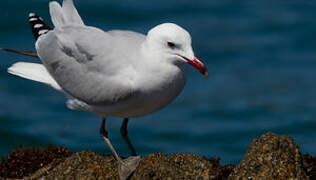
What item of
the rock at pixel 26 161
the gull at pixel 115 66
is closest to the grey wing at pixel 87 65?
the gull at pixel 115 66

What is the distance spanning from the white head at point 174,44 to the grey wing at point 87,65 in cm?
41

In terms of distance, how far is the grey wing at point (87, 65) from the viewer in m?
6.22

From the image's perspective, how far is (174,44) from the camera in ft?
18.9

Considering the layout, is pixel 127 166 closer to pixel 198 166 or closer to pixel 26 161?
pixel 198 166

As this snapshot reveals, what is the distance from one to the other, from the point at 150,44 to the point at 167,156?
1077mm

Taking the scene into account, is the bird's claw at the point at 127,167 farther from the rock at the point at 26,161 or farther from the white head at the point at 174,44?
the white head at the point at 174,44

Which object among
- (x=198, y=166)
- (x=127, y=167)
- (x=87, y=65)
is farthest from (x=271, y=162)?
(x=87, y=65)

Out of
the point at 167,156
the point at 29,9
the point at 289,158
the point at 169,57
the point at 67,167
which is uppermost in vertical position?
the point at 29,9

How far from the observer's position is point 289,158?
233 inches

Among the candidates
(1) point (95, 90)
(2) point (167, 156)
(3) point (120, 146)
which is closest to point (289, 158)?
(2) point (167, 156)

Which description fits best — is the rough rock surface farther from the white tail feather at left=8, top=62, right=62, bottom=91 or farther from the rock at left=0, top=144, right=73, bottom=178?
the white tail feather at left=8, top=62, right=62, bottom=91

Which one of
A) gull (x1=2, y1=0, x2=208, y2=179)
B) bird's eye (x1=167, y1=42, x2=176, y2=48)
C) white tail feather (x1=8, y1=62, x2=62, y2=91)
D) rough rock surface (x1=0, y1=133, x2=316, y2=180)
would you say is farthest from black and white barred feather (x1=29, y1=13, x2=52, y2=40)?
bird's eye (x1=167, y1=42, x2=176, y2=48)

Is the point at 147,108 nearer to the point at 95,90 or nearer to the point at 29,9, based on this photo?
the point at 95,90

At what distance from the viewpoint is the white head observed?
18.9 feet
